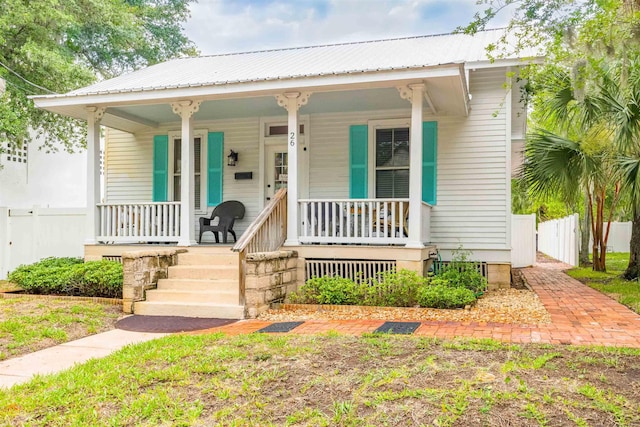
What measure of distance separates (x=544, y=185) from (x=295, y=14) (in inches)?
535

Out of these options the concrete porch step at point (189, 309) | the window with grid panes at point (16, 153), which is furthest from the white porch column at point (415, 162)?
the window with grid panes at point (16, 153)

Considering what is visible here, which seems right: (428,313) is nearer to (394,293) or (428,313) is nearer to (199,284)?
(394,293)

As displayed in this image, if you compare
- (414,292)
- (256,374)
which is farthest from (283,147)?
(256,374)

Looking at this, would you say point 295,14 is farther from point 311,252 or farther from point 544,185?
point 311,252

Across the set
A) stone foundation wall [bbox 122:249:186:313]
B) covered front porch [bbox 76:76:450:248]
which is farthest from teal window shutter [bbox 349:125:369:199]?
stone foundation wall [bbox 122:249:186:313]

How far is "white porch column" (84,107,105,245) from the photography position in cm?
981

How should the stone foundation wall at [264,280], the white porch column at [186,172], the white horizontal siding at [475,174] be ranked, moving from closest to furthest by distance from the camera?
1. the stone foundation wall at [264,280]
2. the white porch column at [186,172]
3. the white horizontal siding at [475,174]

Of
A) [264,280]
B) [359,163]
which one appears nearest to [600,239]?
[359,163]

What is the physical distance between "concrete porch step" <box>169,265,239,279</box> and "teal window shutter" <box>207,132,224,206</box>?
310cm

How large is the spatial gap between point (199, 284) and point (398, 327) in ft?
10.6

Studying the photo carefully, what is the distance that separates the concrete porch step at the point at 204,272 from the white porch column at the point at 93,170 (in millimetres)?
2388

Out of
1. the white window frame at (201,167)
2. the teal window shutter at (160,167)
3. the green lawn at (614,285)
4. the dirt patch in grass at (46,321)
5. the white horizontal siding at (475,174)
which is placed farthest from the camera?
the teal window shutter at (160,167)

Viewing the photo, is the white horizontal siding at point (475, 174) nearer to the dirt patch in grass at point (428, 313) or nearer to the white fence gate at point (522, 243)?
the dirt patch in grass at point (428, 313)

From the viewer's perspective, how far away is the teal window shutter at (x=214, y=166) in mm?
11328
